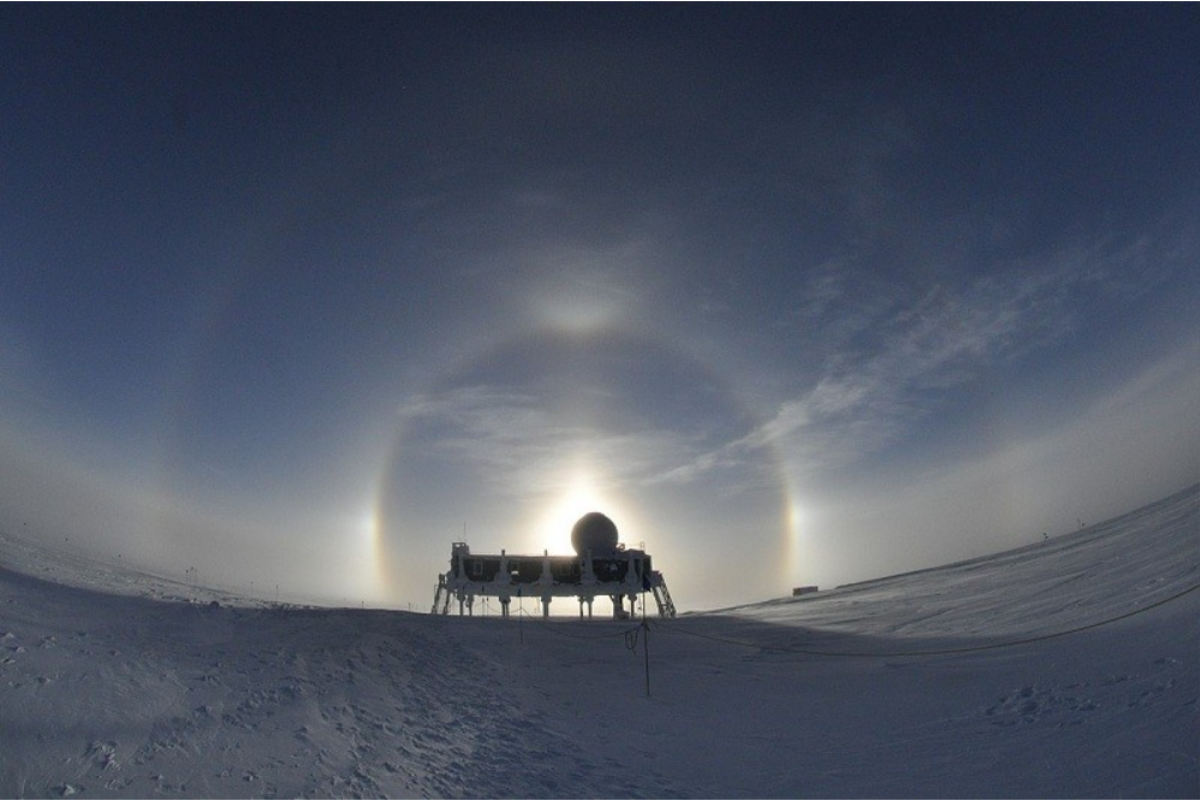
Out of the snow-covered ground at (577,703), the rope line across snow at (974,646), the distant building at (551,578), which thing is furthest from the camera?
the distant building at (551,578)

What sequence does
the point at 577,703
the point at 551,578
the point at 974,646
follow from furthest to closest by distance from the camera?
the point at 551,578 < the point at 974,646 < the point at 577,703

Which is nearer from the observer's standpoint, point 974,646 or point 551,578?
point 974,646

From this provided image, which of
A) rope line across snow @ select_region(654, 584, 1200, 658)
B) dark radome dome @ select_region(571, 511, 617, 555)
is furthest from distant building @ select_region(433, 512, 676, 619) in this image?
rope line across snow @ select_region(654, 584, 1200, 658)

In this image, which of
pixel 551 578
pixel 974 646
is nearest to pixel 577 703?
pixel 974 646

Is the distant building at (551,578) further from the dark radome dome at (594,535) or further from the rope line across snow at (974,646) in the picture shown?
the rope line across snow at (974,646)

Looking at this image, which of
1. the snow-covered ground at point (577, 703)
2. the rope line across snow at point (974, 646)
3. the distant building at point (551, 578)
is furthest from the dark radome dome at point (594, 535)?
the snow-covered ground at point (577, 703)

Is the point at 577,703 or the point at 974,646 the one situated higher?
the point at 974,646

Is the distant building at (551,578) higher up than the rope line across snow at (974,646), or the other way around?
the distant building at (551,578)

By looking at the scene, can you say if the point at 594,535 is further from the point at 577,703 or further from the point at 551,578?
the point at 577,703
